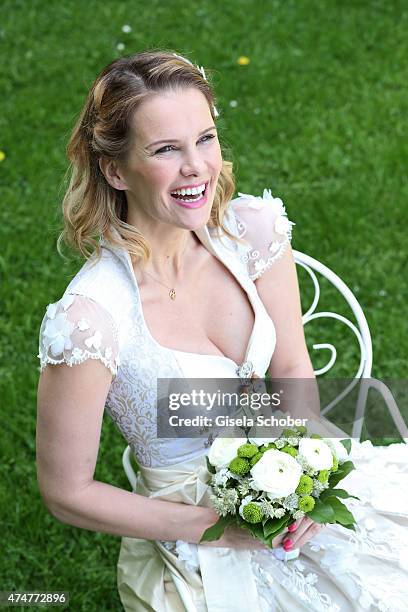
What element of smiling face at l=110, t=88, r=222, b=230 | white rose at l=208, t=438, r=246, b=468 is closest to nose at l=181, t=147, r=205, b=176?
smiling face at l=110, t=88, r=222, b=230

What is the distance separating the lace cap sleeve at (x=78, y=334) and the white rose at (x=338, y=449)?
54 centimetres

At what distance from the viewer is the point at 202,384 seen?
96.0 inches

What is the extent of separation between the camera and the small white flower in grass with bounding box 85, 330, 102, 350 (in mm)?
2201

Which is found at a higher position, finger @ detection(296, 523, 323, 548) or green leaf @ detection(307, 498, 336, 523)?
green leaf @ detection(307, 498, 336, 523)

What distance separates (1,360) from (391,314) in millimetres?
1757

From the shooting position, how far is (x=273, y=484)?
205cm

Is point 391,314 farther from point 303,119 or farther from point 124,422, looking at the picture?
point 124,422

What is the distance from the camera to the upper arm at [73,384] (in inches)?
86.8

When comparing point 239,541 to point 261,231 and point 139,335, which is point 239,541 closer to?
point 139,335

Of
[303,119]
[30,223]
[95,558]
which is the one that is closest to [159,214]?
[95,558]

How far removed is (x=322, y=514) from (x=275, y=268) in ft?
2.53

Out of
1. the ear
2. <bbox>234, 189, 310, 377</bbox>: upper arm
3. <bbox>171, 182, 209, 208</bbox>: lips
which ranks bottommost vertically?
<bbox>234, 189, 310, 377</bbox>: upper arm

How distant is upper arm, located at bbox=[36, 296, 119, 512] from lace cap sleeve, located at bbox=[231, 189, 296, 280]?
538mm

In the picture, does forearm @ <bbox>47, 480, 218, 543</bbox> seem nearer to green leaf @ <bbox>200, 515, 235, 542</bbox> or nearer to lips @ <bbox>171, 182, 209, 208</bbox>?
green leaf @ <bbox>200, 515, 235, 542</bbox>
